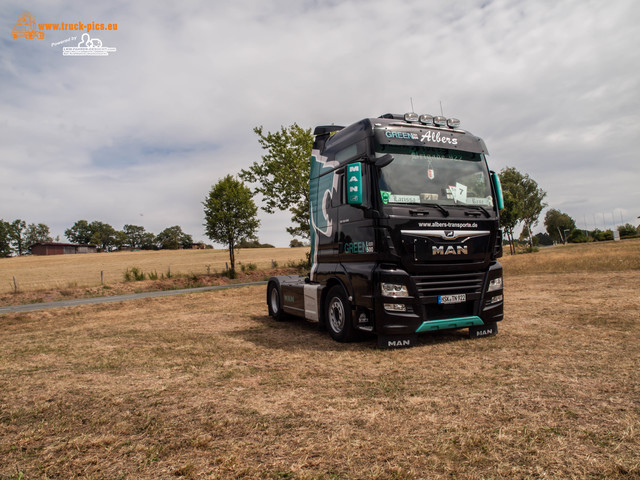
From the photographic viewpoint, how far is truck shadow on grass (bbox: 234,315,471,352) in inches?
271

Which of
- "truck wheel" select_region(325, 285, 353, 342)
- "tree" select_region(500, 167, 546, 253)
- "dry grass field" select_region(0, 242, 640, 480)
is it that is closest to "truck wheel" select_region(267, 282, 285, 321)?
"dry grass field" select_region(0, 242, 640, 480)

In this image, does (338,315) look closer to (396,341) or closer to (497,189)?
(396,341)

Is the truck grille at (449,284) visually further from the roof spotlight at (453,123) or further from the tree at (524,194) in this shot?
the tree at (524,194)

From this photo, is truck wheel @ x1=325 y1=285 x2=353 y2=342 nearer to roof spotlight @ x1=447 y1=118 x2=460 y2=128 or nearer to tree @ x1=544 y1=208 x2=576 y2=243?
roof spotlight @ x1=447 y1=118 x2=460 y2=128

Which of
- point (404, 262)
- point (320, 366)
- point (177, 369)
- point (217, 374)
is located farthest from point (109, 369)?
point (404, 262)

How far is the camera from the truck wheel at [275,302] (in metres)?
10.2

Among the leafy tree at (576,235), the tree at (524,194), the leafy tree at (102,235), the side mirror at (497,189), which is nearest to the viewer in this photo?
the side mirror at (497,189)

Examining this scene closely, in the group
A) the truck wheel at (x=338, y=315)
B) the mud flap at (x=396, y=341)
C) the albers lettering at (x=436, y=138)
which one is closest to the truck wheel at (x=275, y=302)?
the truck wheel at (x=338, y=315)

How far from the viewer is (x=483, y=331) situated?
711cm

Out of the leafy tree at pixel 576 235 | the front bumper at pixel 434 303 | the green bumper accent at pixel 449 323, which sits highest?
the leafy tree at pixel 576 235

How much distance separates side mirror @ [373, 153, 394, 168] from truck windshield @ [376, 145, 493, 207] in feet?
0.32

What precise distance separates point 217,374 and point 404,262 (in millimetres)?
2945

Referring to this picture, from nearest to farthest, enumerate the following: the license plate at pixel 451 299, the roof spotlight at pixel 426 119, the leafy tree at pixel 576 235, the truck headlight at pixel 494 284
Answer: the license plate at pixel 451 299 < the truck headlight at pixel 494 284 < the roof spotlight at pixel 426 119 < the leafy tree at pixel 576 235

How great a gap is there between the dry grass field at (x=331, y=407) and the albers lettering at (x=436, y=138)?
3.18 metres
